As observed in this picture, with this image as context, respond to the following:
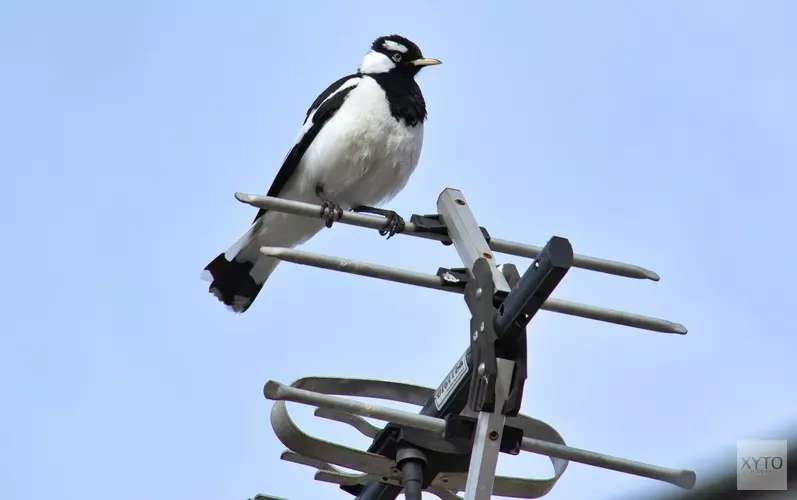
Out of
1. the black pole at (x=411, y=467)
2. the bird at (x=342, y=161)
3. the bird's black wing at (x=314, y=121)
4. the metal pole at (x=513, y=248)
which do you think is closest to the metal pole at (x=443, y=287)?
the metal pole at (x=513, y=248)

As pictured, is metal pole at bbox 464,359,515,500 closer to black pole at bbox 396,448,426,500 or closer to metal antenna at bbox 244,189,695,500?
metal antenna at bbox 244,189,695,500

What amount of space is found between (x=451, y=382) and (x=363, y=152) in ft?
12.7

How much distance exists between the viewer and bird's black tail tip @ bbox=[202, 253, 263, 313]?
7.43 metres

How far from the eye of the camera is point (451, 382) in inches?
129

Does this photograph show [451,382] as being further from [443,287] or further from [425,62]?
[425,62]

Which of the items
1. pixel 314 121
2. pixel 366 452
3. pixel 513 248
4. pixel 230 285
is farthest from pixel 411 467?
pixel 314 121

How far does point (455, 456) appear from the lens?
329 cm

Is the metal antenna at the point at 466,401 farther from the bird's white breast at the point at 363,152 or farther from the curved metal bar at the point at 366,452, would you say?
the bird's white breast at the point at 363,152

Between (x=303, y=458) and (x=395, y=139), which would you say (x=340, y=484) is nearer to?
(x=303, y=458)

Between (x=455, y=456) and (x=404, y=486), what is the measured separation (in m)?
0.20

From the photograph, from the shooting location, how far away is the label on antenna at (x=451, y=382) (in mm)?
3197

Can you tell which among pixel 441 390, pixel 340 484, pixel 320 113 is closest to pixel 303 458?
pixel 340 484

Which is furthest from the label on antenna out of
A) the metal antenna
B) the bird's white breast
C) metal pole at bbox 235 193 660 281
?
the bird's white breast

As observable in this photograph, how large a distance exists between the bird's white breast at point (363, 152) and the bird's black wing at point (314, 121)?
11cm
